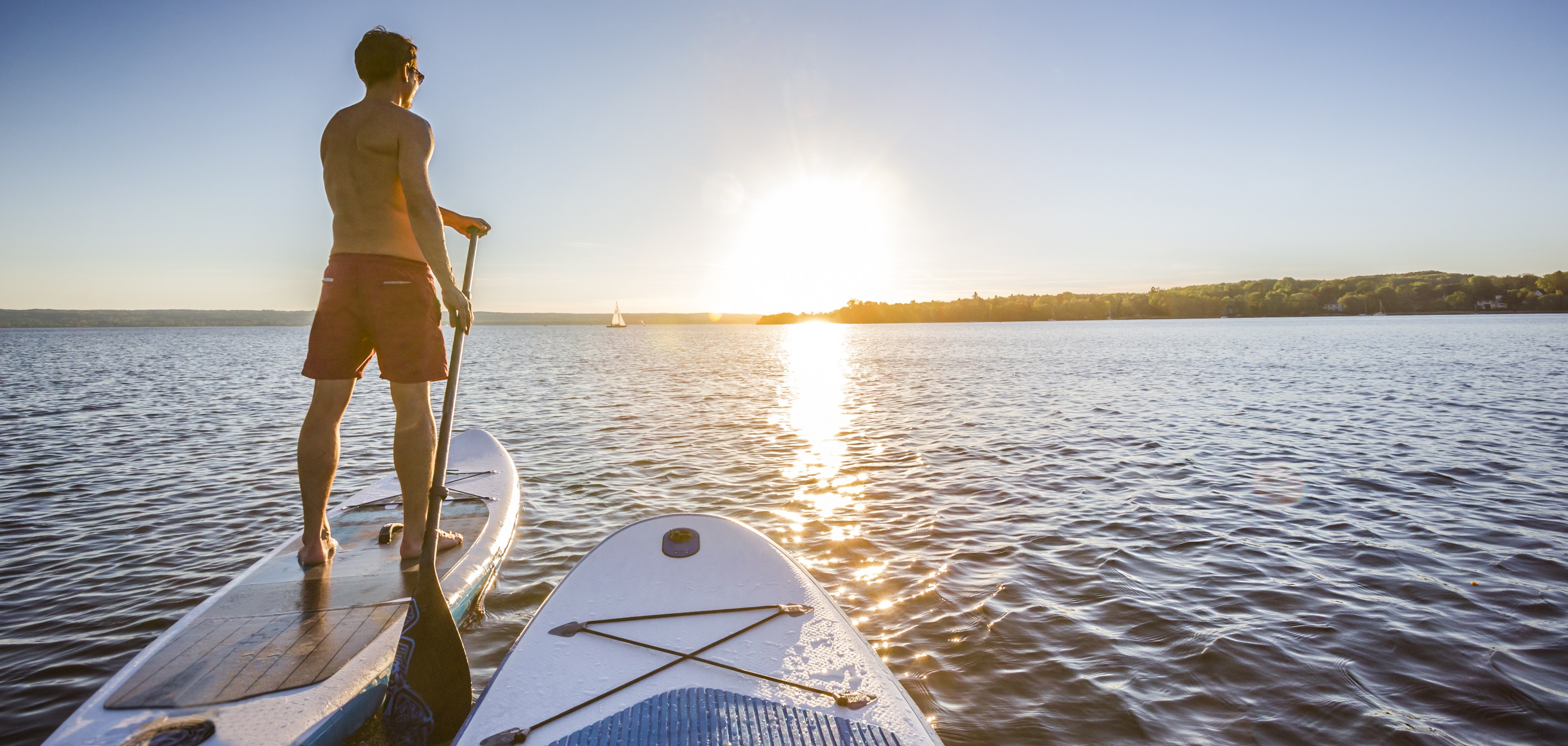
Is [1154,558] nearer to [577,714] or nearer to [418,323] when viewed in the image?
[577,714]

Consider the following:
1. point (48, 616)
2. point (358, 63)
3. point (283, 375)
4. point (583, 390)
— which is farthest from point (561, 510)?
point (283, 375)

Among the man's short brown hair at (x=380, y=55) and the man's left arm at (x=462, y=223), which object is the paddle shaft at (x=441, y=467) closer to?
the man's left arm at (x=462, y=223)

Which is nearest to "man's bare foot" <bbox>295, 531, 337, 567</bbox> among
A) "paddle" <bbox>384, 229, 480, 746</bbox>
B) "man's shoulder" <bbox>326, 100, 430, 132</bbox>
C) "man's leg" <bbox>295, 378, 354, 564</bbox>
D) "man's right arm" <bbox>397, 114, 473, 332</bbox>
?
"man's leg" <bbox>295, 378, 354, 564</bbox>

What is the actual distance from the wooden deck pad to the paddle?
27 centimetres

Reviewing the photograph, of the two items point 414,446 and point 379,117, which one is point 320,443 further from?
point 379,117

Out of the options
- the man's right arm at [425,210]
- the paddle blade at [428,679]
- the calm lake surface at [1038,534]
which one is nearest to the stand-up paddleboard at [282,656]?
the paddle blade at [428,679]

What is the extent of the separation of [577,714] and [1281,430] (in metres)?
14.1

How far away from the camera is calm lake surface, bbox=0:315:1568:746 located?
373 centimetres

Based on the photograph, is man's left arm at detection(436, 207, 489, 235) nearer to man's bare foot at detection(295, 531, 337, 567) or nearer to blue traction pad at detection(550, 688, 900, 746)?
man's bare foot at detection(295, 531, 337, 567)

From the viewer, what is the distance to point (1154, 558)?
18.9 ft

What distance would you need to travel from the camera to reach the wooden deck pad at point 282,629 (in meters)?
2.62

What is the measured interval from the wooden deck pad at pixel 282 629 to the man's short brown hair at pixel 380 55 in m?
2.85

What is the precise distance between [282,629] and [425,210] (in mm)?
2198

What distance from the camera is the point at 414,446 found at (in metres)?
3.77
